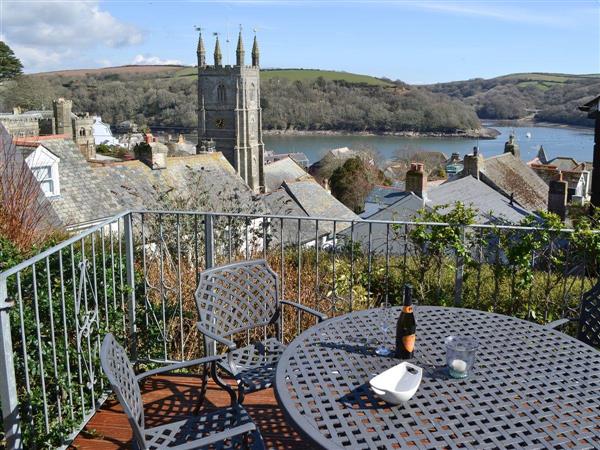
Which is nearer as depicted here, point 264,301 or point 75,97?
point 264,301

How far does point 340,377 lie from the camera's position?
94.7 inches

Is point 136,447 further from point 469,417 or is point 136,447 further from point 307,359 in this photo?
point 469,417

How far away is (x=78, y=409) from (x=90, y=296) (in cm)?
68

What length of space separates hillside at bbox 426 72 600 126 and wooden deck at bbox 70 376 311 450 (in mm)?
82411

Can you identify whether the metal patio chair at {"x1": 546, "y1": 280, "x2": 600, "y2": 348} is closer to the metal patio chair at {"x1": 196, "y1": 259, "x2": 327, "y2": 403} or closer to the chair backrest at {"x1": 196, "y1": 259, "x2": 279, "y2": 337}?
the metal patio chair at {"x1": 196, "y1": 259, "x2": 327, "y2": 403}

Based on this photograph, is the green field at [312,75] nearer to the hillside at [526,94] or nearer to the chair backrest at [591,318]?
the hillside at [526,94]

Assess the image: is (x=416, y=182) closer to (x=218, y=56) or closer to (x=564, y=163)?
(x=564, y=163)

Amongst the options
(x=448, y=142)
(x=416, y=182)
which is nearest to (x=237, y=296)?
(x=416, y=182)

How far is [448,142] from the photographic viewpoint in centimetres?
9194

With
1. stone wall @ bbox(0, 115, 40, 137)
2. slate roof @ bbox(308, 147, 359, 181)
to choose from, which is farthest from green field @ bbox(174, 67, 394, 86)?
stone wall @ bbox(0, 115, 40, 137)

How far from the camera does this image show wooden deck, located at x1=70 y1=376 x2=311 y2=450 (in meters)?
3.14

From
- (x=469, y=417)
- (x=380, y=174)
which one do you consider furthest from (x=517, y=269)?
(x=380, y=174)

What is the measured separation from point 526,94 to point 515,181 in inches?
3284

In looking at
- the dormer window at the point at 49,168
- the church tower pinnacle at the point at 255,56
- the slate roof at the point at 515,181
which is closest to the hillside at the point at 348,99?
the church tower pinnacle at the point at 255,56
